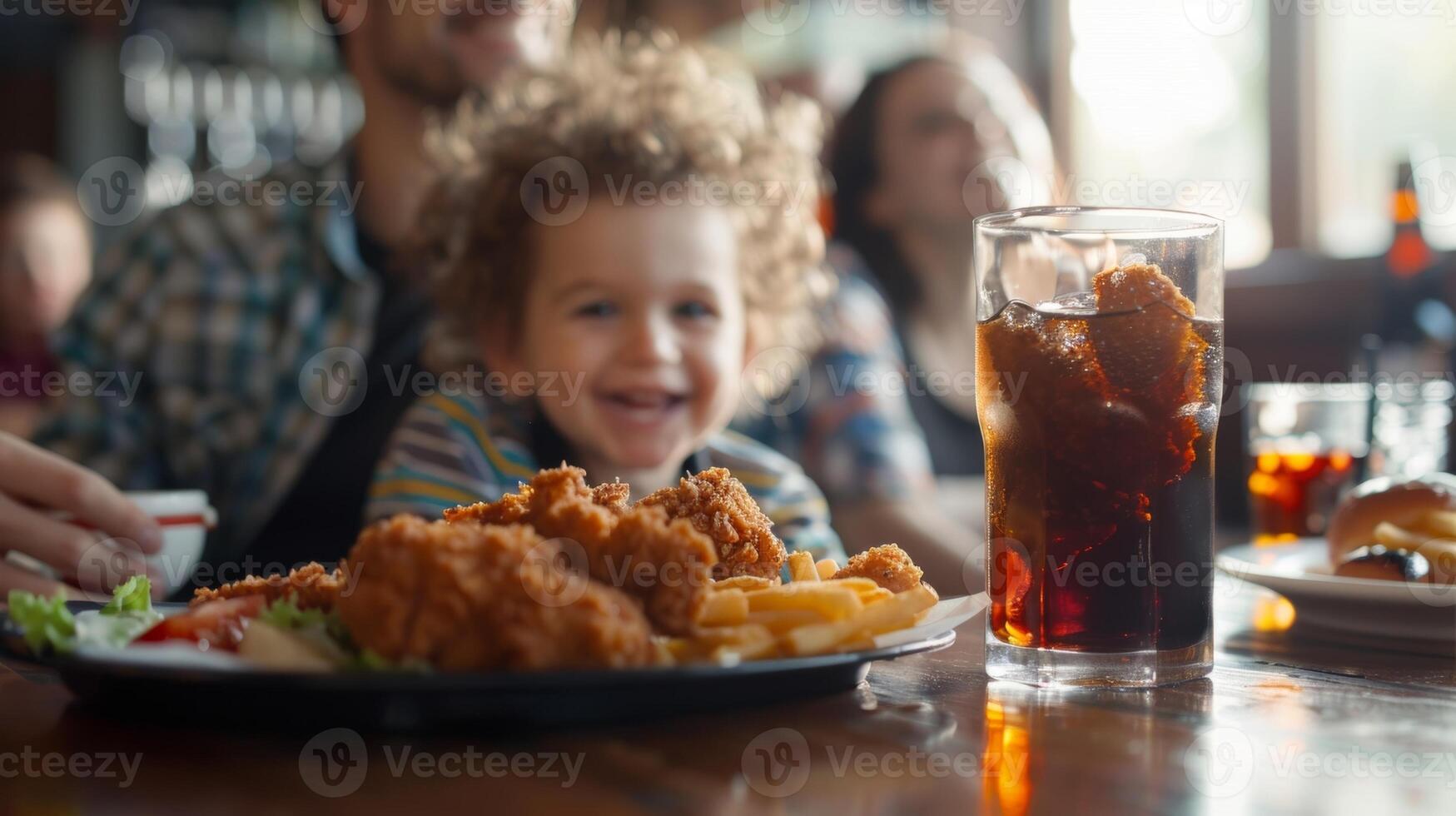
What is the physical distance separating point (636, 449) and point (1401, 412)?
1148 mm

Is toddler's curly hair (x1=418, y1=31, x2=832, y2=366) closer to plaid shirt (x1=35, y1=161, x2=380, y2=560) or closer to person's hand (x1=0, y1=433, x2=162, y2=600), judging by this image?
plaid shirt (x1=35, y1=161, x2=380, y2=560)

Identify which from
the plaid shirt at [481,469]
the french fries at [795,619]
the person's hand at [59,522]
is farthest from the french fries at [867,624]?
the plaid shirt at [481,469]

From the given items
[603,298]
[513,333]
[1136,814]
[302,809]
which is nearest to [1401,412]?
[603,298]

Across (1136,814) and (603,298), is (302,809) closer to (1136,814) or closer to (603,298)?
(1136,814)

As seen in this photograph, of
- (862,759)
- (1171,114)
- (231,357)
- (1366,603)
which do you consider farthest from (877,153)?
(862,759)

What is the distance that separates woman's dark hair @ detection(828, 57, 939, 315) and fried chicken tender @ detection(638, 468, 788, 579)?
109 inches

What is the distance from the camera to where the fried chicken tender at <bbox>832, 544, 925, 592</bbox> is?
885mm

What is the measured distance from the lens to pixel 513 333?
1.98 meters

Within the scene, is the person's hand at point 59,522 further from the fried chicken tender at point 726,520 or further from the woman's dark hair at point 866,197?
the woman's dark hair at point 866,197

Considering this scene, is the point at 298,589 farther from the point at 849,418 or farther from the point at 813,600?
the point at 849,418

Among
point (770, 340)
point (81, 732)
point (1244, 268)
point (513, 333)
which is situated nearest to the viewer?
point (81, 732)

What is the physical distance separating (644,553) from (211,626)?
29cm

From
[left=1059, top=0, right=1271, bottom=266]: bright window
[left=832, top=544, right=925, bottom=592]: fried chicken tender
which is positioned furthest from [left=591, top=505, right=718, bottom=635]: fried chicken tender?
[left=1059, top=0, right=1271, bottom=266]: bright window

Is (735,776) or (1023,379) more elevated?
(1023,379)
